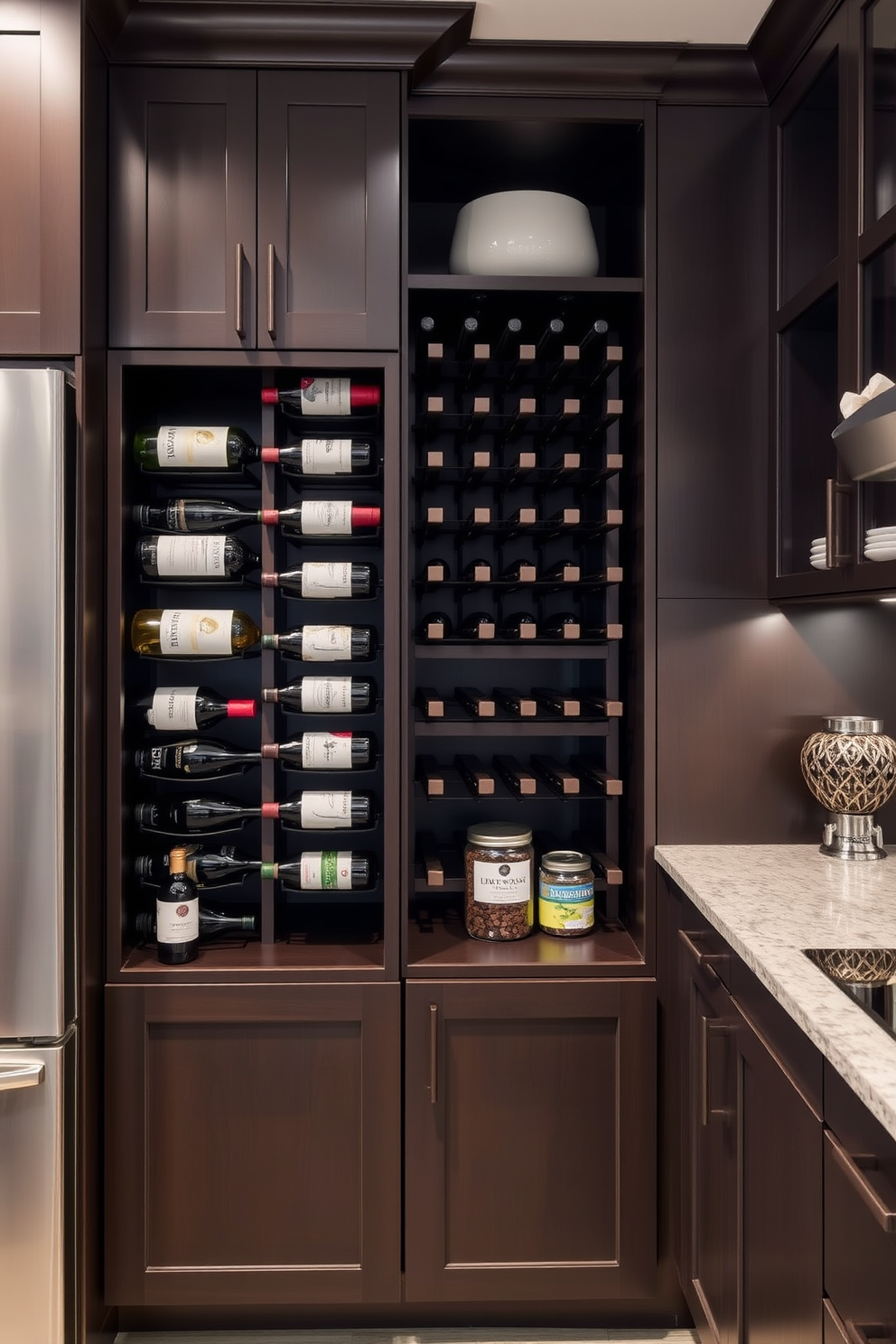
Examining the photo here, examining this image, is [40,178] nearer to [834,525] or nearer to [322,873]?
[322,873]

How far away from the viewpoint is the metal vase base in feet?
5.50

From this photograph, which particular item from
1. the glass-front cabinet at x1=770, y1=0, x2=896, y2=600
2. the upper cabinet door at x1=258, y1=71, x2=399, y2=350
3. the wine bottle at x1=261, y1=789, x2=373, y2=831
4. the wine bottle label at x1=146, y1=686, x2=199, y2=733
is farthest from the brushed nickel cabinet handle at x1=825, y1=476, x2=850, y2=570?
the wine bottle label at x1=146, y1=686, x2=199, y2=733

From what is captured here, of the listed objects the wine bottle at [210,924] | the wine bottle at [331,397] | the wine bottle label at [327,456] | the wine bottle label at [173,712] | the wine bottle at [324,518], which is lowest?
the wine bottle at [210,924]

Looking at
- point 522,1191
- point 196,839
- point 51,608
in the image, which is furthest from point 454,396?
point 522,1191

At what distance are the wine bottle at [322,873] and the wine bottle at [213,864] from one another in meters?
0.07

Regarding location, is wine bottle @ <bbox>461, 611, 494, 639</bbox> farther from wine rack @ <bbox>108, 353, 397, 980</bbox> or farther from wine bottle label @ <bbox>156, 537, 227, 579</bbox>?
wine bottle label @ <bbox>156, 537, 227, 579</bbox>

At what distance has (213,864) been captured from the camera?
1854mm

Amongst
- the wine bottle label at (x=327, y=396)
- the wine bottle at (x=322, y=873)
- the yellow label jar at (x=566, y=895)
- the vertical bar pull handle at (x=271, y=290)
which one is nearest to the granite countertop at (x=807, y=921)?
the yellow label jar at (x=566, y=895)

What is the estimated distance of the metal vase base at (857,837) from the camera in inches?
66.1

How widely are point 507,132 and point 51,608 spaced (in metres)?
1.27

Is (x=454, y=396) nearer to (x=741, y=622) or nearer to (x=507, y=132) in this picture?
(x=507, y=132)

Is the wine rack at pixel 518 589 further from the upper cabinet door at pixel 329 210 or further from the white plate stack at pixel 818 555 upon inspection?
the white plate stack at pixel 818 555

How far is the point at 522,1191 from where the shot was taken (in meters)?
1.70

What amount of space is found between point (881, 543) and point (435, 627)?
80 cm
